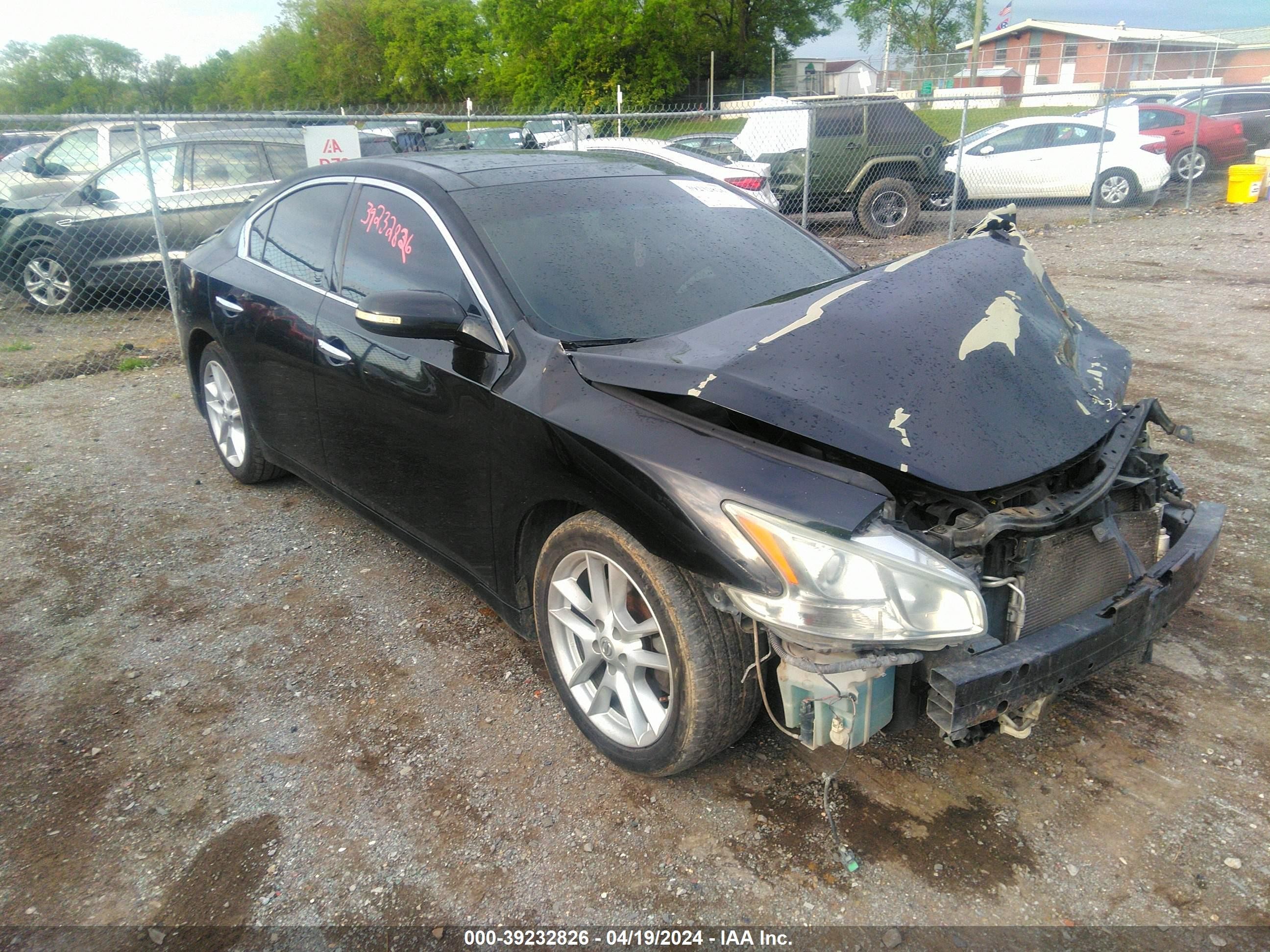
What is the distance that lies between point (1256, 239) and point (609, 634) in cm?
1277

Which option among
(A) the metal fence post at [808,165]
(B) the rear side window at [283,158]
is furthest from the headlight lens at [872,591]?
(A) the metal fence post at [808,165]

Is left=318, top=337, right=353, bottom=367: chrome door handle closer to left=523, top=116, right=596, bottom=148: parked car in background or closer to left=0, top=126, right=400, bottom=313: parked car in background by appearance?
left=523, top=116, right=596, bottom=148: parked car in background

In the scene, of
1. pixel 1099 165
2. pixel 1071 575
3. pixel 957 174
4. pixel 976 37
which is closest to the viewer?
pixel 1071 575

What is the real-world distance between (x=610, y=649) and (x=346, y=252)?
2.07 m

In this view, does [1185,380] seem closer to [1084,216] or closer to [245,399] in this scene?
[245,399]

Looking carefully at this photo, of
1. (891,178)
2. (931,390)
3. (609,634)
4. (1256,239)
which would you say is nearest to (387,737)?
(609,634)

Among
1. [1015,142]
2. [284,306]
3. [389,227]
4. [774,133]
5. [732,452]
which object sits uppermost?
[774,133]

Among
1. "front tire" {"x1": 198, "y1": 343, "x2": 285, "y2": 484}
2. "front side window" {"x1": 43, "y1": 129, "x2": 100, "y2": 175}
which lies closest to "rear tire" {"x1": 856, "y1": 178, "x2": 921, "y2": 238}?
"front side window" {"x1": 43, "y1": 129, "x2": 100, "y2": 175}

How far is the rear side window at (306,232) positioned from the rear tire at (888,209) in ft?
34.8

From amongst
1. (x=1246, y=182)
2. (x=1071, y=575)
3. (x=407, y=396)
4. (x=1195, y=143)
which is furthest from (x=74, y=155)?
(x=1246, y=182)

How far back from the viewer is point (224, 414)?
5.04 m

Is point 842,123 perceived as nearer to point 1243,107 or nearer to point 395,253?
point 1243,107

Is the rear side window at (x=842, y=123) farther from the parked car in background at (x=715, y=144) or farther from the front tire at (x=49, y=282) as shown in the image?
the front tire at (x=49, y=282)

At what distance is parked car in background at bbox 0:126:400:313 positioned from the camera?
9438 mm
